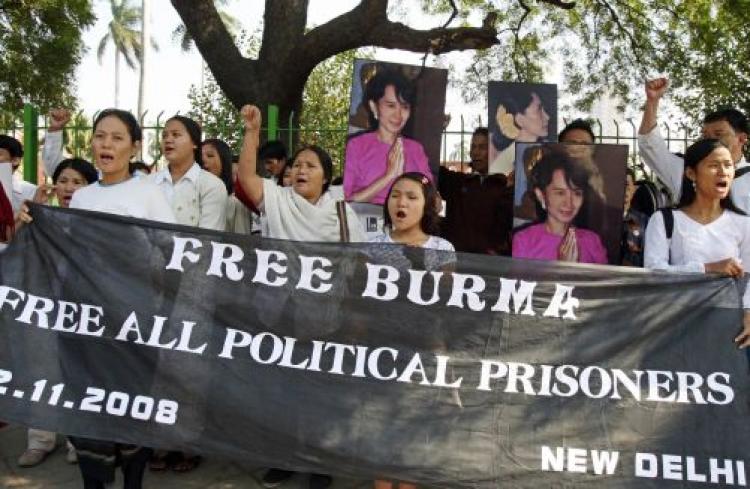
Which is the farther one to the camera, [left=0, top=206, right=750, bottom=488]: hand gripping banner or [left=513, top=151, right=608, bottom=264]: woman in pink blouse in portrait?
[left=513, top=151, right=608, bottom=264]: woman in pink blouse in portrait

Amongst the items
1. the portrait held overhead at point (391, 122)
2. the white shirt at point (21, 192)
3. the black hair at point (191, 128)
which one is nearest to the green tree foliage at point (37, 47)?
the white shirt at point (21, 192)

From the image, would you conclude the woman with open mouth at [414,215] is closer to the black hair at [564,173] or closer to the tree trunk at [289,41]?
the black hair at [564,173]

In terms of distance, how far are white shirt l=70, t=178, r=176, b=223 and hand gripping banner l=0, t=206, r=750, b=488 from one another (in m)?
0.09

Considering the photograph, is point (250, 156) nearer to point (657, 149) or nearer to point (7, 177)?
point (7, 177)

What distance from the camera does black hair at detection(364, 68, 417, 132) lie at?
4.53 m

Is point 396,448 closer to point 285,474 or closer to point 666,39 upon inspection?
point 285,474

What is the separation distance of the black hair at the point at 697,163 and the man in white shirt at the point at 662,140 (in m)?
0.46

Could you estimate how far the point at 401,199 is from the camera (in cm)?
344

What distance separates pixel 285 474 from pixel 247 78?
6.62 m

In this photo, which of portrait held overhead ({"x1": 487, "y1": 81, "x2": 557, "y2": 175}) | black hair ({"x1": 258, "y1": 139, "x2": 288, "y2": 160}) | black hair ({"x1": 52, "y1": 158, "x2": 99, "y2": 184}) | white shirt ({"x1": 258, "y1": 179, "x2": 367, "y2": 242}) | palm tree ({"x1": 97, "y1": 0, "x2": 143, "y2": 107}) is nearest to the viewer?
white shirt ({"x1": 258, "y1": 179, "x2": 367, "y2": 242})

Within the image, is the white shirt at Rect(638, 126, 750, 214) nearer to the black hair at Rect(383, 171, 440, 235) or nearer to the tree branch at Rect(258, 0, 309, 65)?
the black hair at Rect(383, 171, 440, 235)

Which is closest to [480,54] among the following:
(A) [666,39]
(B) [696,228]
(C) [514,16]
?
(C) [514,16]

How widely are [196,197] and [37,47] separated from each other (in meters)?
9.86

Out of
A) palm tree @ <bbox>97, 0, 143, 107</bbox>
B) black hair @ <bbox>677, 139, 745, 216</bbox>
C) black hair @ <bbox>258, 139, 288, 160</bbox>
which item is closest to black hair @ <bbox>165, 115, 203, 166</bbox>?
black hair @ <bbox>258, 139, 288, 160</bbox>
